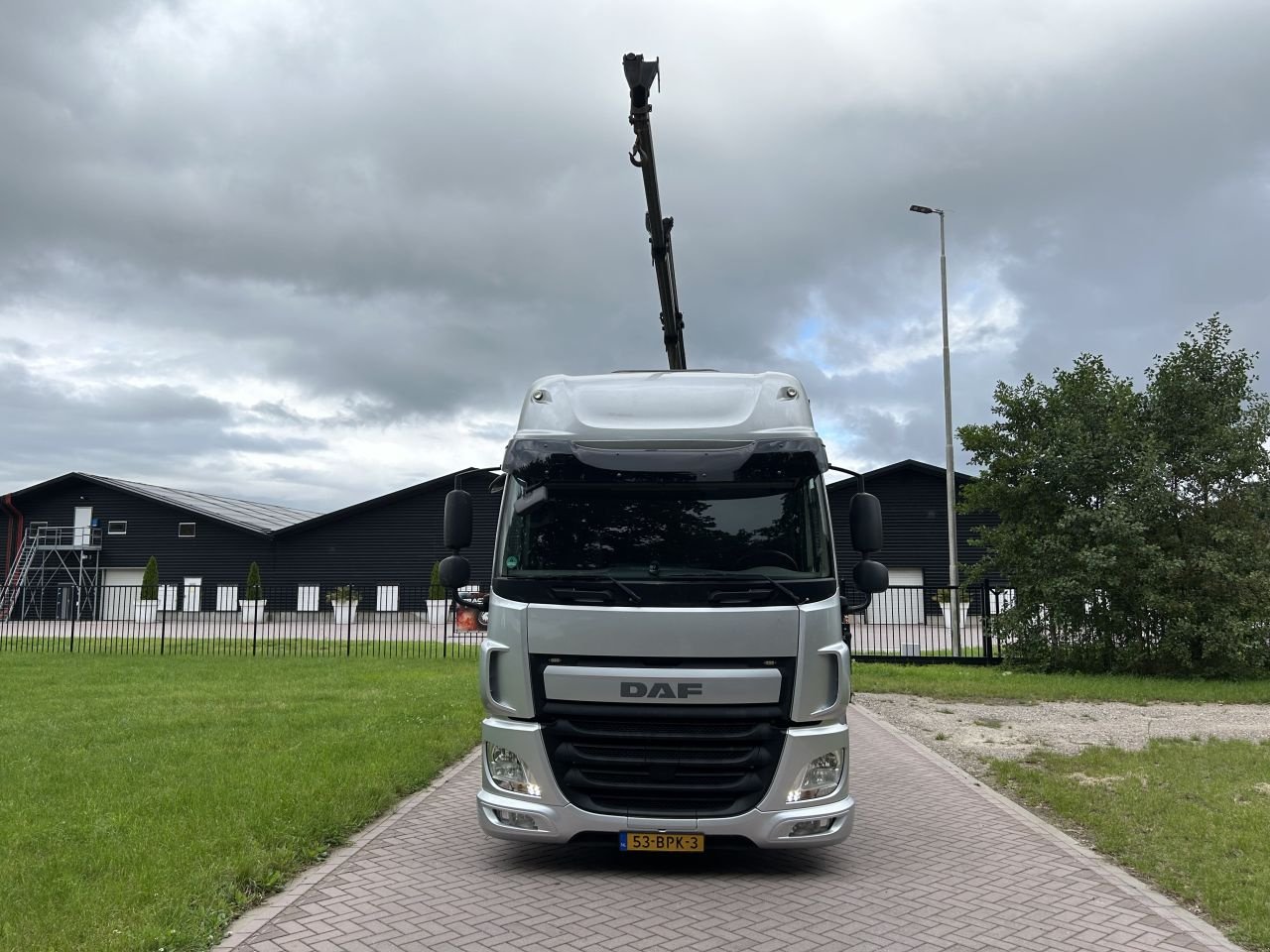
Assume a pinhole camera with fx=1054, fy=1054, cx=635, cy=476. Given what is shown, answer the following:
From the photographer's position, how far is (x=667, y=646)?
19.1 ft

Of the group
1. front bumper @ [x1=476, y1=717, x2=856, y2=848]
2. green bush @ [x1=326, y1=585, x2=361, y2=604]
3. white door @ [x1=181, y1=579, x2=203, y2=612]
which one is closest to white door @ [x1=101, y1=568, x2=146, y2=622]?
white door @ [x1=181, y1=579, x2=203, y2=612]

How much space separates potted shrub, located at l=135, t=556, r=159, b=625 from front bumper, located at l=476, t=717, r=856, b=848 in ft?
142

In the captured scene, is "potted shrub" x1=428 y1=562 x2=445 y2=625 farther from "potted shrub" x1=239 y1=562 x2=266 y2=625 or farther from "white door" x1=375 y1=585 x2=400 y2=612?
"potted shrub" x1=239 y1=562 x2=266 y2=625

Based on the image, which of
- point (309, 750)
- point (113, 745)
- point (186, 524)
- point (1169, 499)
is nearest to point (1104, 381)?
point (1169, 499)

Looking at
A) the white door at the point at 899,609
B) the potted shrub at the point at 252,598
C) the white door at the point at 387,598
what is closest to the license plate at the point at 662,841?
the white door at the point at 899,609

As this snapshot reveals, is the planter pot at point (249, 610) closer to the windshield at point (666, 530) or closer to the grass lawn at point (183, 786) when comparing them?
the grass lawn at point (183, 786)

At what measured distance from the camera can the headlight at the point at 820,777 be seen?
5.97 m

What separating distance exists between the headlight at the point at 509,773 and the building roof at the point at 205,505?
44.2m

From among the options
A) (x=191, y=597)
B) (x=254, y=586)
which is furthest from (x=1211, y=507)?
(x=191, y=597)

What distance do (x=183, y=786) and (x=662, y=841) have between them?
4.30 metres

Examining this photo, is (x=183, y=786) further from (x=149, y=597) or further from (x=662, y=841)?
(x=149, y=597)

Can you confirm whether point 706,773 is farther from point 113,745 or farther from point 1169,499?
point 1169,499

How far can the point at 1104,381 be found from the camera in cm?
2069

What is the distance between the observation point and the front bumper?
5.92 meters
